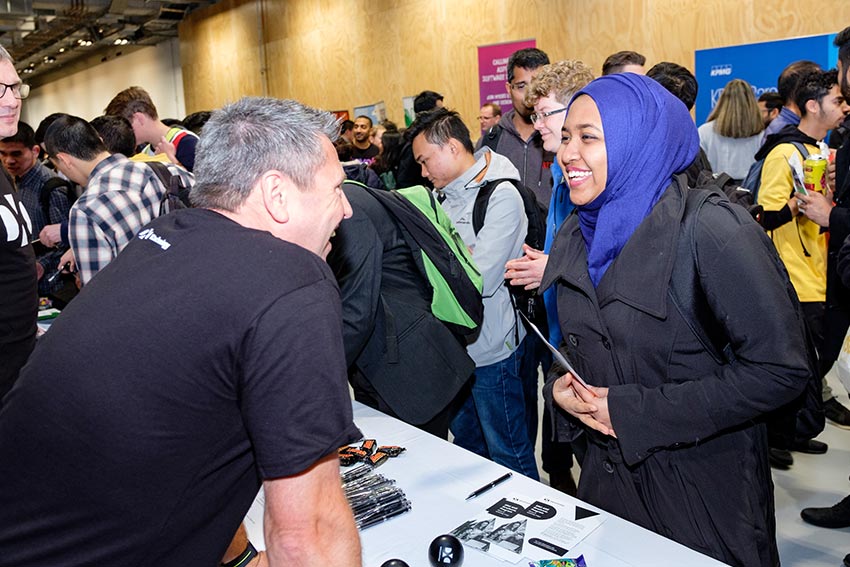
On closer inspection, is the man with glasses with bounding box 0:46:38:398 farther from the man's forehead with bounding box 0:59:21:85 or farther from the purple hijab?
the purple hijab

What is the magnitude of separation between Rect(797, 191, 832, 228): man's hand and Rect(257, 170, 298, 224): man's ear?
98.4 inches

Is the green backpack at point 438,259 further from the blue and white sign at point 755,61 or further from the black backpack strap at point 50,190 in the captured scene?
the blue and white sign at point 755,61

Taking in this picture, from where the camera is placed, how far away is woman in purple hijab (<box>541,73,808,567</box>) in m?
1.44

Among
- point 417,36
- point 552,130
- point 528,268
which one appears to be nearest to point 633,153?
point 528,268

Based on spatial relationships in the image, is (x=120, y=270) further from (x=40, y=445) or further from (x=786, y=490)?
(x=786, y=490)

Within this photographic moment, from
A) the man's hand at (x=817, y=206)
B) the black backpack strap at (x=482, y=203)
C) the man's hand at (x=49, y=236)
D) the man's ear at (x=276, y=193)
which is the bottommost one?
the man's hand at (x=49, y=236)

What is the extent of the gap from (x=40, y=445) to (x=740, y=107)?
15.3ft

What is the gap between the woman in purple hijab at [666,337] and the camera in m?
1.44

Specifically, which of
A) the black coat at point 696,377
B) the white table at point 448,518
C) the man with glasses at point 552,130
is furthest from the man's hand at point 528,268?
the black coat at point 696,377

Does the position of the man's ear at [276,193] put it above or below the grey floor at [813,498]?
above

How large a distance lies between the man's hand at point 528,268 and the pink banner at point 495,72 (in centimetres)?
559

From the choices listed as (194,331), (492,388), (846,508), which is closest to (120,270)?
(194,331)

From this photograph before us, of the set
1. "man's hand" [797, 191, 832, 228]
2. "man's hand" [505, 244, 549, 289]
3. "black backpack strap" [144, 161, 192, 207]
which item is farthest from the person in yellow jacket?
"black backpack strap" [144, 161, 192, 207]

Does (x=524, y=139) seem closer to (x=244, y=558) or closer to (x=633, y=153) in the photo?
(x=633, y=153)
